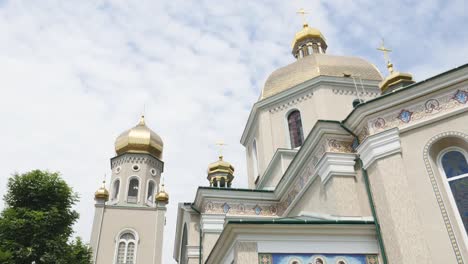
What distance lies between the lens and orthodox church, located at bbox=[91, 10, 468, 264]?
770 centimetres

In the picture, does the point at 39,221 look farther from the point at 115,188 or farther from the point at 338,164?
the point at 115,188

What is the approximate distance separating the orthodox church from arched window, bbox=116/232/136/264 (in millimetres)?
9524

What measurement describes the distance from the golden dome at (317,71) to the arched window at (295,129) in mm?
1092

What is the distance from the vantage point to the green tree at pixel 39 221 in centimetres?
1059

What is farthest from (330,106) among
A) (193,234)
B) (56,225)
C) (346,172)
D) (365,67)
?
(56,225)

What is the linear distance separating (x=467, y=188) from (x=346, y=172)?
2462 mm

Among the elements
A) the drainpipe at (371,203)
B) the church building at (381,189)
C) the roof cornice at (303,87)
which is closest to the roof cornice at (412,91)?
the church building at (381,189)

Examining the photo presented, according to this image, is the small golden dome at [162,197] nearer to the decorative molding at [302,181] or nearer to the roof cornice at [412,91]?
the decorative molding at [302,181]

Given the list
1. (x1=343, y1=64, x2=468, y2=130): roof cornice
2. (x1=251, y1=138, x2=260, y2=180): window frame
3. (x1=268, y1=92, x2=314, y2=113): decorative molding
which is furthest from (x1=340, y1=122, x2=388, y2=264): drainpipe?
(x1=251, y1=138, x2=260, y2=180): window frame

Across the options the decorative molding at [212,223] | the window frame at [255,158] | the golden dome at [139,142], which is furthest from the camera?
the golden dome at [139,142]

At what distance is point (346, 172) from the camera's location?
9.80 m

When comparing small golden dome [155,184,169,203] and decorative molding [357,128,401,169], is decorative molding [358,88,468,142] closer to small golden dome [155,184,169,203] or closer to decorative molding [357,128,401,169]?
decorative molding [357,128,401,169]

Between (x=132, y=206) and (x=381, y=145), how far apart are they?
778 inches

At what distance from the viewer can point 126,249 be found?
25.1 m
